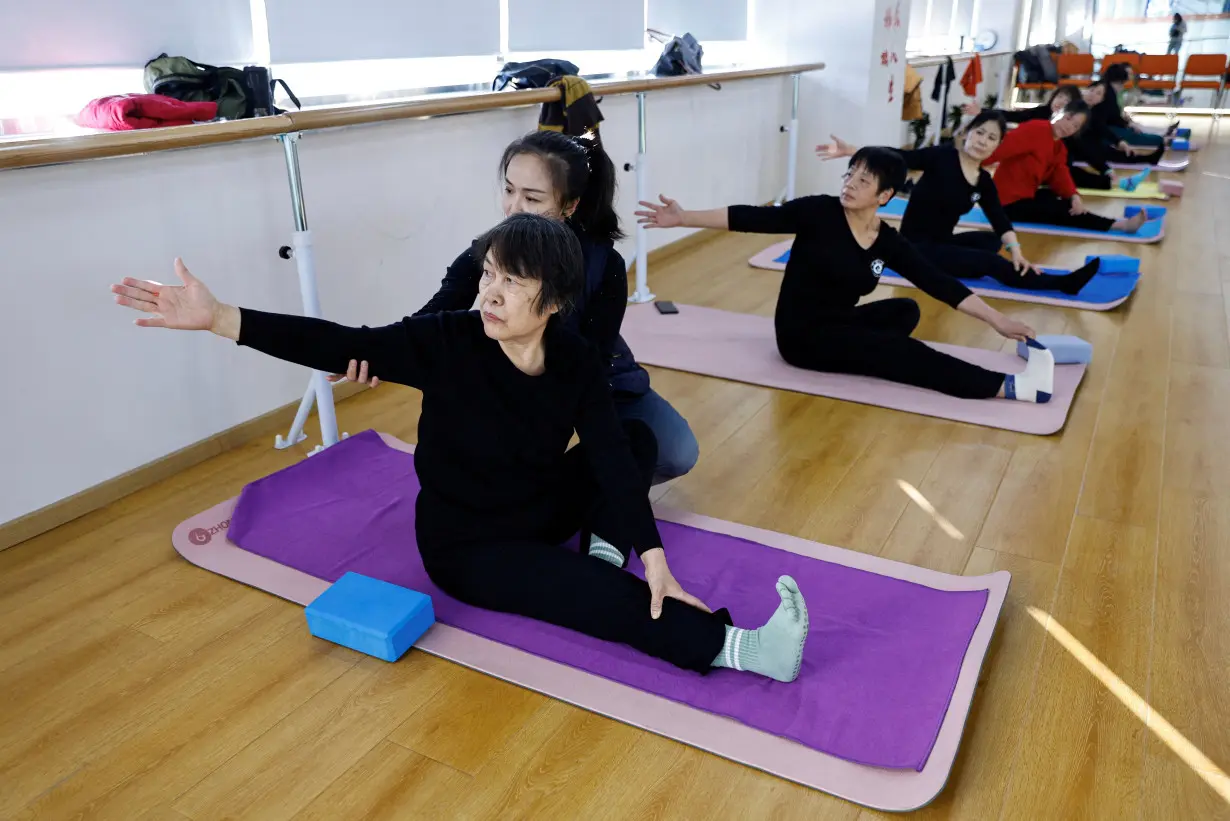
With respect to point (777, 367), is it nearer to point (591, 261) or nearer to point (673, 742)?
point (591, 261)

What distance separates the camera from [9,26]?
6.18ft

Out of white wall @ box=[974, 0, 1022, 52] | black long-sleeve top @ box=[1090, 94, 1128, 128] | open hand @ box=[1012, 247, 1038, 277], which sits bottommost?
open hand @ box=[1012, 247, 1038, 277]

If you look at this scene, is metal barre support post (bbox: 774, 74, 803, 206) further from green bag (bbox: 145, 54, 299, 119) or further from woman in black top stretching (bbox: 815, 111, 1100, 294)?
green bag (bbox: 145, 54, 299, 119)

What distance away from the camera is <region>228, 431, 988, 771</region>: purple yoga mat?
4.73ft

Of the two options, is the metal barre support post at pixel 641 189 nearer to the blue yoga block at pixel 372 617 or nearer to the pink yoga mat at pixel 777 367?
the pink yoga mat at pixel 777 367

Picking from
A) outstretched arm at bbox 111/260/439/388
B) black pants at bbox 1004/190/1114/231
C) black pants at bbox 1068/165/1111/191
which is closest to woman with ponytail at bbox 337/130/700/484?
outstretched arm at bbox 111/260/439/388

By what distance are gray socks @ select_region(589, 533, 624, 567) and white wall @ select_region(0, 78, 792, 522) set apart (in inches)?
45.0

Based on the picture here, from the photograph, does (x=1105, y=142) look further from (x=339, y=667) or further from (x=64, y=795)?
(x=64, y=795)

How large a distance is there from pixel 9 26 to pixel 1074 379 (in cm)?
283

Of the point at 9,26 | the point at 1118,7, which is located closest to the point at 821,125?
the point at 9,26

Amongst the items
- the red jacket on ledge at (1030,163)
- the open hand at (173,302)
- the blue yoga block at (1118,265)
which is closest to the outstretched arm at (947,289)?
the blue yoga block at (1118,265)

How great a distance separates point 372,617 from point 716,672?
0.58 meters

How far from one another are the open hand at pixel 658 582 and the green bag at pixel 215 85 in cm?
144

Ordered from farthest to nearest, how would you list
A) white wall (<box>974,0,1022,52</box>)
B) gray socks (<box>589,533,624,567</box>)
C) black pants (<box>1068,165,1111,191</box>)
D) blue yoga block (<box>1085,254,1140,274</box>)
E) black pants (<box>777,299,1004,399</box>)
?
white wall (<box>974,0,1022,52</box>) < black pants (<box>1068,165,1111,191</box>) < blue yoga block (<box>1085,254,1140,274</box>) < black pants (<box>777,299,1004,399</box>) < gray socks (<box>589,533,624,567</box>)
